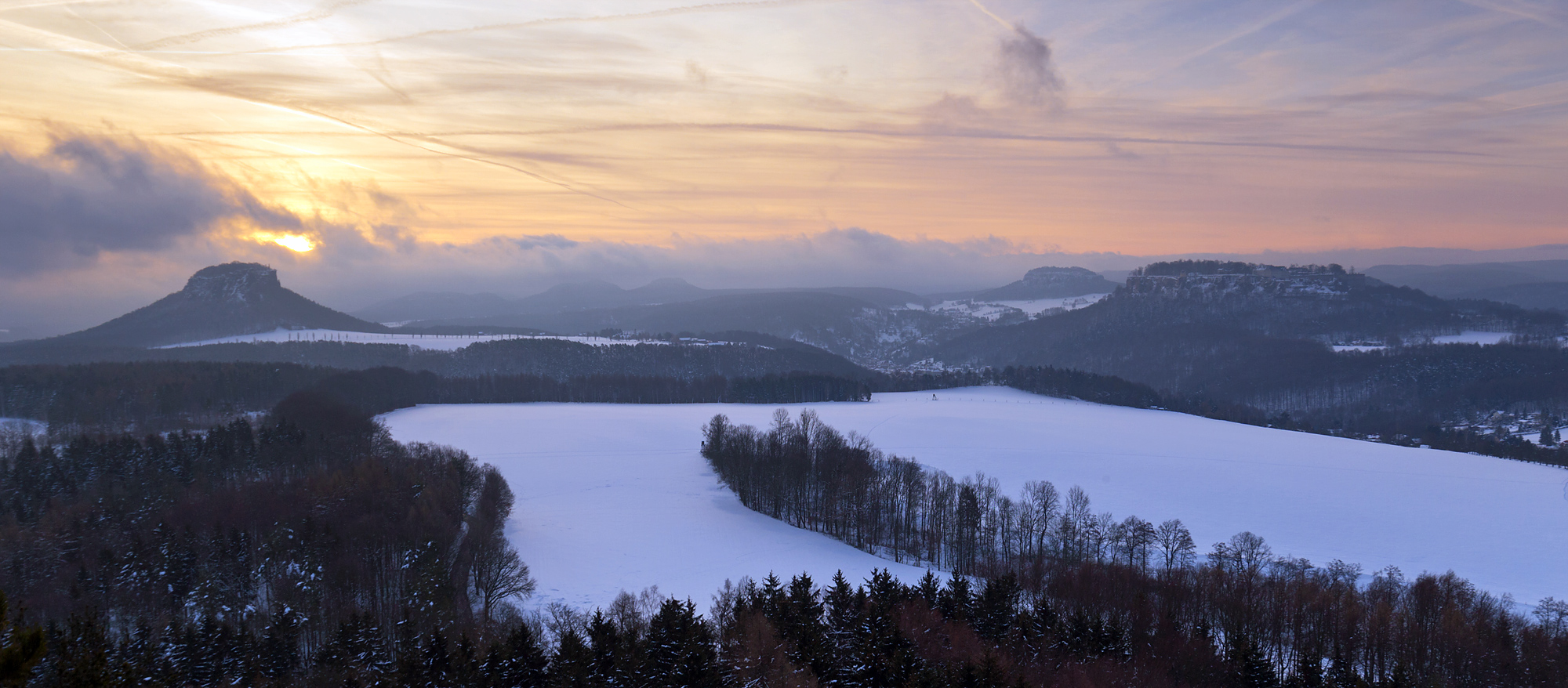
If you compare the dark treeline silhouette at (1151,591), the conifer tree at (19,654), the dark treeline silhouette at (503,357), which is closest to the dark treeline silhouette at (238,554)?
the conifer tree at (19,654)

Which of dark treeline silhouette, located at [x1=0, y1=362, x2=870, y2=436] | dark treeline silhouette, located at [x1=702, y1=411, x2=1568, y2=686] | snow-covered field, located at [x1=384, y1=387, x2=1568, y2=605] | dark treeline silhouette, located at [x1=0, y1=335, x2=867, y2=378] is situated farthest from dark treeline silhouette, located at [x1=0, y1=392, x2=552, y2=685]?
dark treeline silhouette, located at [x1=0, y1=335, x2=867, y2=378]

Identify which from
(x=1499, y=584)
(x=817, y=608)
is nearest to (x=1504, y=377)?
(x=1499, y=584)

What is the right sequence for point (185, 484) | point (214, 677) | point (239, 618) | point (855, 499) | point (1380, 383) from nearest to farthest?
1. point (214, 677)
2. point (239, 618)
3. point (185, 484)
4. point (855, 499)
5. point (1380, 383)

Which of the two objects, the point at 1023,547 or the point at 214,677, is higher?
the point at 214,677

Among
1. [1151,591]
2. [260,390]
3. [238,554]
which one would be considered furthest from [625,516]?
[260,390]

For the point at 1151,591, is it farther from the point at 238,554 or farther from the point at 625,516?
the point at 238,554

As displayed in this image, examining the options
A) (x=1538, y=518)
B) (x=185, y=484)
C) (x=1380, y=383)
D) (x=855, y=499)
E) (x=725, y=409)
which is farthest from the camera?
(x=1380, y=383)

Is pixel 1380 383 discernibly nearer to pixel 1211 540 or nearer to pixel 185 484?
pixel 1211 540
